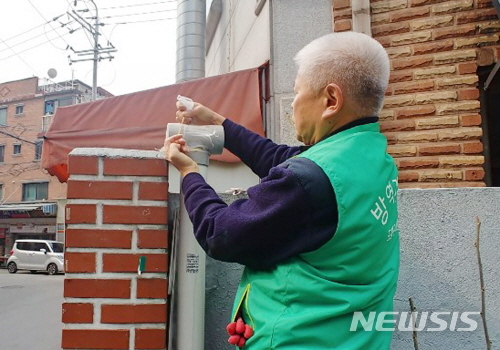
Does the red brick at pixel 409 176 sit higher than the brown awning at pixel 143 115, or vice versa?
the brown awning at pixel 143 115

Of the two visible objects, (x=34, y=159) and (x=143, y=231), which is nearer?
(x=143, y=231)

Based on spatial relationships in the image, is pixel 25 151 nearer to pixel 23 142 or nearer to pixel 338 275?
pixel 23 142

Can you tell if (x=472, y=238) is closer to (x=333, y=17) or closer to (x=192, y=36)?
(x=333, y=17)

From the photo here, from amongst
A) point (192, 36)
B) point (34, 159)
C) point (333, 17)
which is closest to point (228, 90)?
point (333, 17)

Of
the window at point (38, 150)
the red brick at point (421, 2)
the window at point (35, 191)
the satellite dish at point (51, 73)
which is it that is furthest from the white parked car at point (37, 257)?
the red brick at point (421, 2)

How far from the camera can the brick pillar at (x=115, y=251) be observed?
1.51 m

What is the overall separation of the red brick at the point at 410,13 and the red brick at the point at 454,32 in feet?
0.49

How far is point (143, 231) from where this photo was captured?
1.58 m

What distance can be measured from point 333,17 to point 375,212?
2.35 m

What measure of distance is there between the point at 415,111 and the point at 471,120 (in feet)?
1.10

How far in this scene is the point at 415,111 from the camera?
276cm

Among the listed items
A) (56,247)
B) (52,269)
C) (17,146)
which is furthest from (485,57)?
(17,146)

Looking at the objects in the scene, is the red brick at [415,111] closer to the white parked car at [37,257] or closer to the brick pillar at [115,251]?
the brick pillar at [115,251]

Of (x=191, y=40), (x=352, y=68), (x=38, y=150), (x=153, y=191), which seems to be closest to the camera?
(x=352, y=68)
